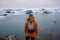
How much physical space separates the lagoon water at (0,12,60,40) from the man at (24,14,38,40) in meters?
0.16

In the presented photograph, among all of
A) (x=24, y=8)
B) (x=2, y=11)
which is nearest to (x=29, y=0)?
(x=24, y=8)

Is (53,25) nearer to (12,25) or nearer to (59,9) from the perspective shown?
(59,9)

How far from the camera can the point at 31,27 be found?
3.43m

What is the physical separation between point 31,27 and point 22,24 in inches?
10.9

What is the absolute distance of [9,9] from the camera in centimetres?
374

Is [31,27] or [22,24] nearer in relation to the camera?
[31,27]

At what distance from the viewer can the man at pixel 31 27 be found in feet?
11.3

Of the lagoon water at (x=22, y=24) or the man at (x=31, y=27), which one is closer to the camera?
the man at (x=31, y=27)

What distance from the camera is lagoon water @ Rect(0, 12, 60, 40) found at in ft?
12.1

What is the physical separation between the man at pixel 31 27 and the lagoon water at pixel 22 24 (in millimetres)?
156

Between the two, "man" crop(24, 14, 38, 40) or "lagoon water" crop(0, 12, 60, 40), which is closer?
"man" crop(24, 14, 38, 40)

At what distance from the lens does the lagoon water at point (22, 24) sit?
3.70 metres

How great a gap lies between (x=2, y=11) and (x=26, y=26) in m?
0.51

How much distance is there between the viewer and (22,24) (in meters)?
3.68
